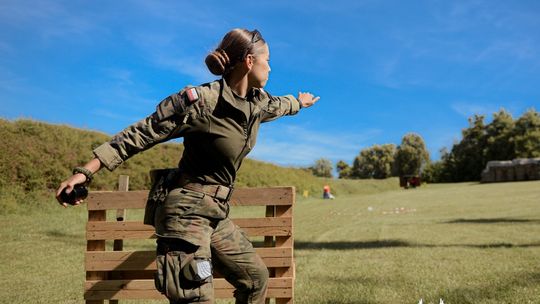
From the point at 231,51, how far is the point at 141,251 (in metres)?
3.02

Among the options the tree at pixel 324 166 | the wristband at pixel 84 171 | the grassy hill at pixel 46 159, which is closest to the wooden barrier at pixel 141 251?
the wristband at pixel 84 171

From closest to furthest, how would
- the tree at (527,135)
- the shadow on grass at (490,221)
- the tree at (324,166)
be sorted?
the shadow on grass at (490,221), the tree at (527,135), the tree at (324,166)

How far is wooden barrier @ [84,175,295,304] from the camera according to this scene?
5.25m

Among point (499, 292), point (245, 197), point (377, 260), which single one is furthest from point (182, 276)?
point (377, 260)

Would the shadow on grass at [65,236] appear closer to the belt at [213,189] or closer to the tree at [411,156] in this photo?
the belt at [213,189]

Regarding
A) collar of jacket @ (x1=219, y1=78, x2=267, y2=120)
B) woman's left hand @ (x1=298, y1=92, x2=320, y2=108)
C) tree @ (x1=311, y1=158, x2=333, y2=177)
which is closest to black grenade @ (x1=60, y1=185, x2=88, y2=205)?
collar of jacket @ (x1=219, y1=78, x2=267, y2=120)

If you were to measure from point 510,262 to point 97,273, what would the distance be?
7.25 meters

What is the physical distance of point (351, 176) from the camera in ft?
383

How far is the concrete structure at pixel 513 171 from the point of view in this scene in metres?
62.7

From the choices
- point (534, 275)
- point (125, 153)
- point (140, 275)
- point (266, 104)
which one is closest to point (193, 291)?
point (125, 153)

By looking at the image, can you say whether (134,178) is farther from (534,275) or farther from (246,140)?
(246,140)

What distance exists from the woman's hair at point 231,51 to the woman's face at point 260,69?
6 cm

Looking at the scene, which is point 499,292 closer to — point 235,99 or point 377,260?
point 377,260

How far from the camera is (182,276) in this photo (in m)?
3.19
